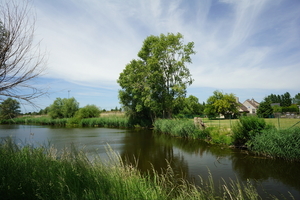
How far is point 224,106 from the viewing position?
1615 inches

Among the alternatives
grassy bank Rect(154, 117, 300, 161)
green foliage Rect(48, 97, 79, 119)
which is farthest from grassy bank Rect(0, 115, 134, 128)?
grassy bank Rect(154, 117, 300, 161)

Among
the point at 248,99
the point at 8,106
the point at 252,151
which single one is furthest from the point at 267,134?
the point at 248,99

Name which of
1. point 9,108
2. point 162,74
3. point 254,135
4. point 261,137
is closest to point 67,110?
point 162,74

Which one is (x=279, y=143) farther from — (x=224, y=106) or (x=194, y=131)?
(x=224, y=106)

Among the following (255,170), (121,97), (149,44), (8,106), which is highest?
(149,44)

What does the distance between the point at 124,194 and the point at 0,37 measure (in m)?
4.00

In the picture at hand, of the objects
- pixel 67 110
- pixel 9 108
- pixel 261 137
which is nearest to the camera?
pixel 9 108

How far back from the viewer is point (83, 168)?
4160 mm

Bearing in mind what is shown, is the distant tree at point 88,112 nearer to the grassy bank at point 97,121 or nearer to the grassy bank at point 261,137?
the grassy bank at point 97,121

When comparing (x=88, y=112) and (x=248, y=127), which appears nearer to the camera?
(x=248, y=127)

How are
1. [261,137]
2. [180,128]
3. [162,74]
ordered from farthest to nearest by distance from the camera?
1. [162,74]
2. [180,128]
3. [261,137]

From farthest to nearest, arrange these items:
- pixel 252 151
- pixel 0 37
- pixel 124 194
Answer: pixel 252 151
pixel 0 37
pixel 124 194

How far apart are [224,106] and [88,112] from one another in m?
29.4

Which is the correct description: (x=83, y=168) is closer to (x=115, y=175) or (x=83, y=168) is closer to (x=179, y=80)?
(x=115, y=175)
